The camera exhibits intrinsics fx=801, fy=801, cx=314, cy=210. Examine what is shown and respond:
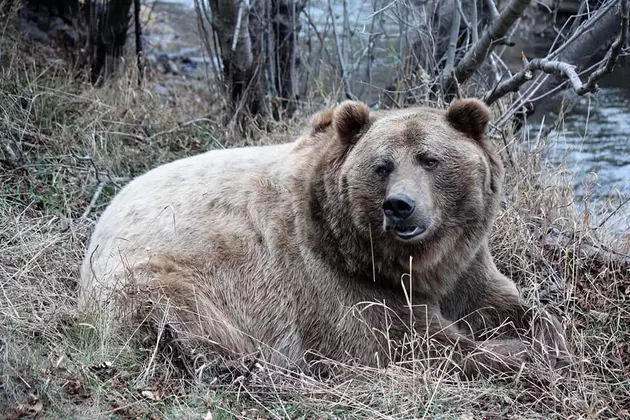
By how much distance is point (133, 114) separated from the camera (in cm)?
758

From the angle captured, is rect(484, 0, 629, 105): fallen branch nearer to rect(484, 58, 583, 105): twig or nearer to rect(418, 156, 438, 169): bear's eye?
rect(484, 58, 583, 105): twig

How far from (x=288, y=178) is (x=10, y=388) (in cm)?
199

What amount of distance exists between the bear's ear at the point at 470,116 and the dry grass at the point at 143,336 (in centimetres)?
110

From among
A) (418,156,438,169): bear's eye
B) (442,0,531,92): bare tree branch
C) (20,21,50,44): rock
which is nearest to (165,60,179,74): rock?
(20,21,50,44): rock

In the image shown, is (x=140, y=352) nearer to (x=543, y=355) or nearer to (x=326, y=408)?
(x=326, y=408)

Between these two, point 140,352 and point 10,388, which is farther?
point 140,352

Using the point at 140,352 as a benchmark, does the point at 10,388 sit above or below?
above

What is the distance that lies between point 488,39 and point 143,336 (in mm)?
3960

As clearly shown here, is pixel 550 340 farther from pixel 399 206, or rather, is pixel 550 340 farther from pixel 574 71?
pixel 574 71

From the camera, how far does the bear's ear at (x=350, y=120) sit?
4430 millimetres

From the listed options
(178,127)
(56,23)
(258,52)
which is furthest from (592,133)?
(56,23)

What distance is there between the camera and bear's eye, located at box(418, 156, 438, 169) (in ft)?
13.8

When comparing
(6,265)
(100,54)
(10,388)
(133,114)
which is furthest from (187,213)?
(100,54)

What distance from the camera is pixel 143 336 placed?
4273 mm
